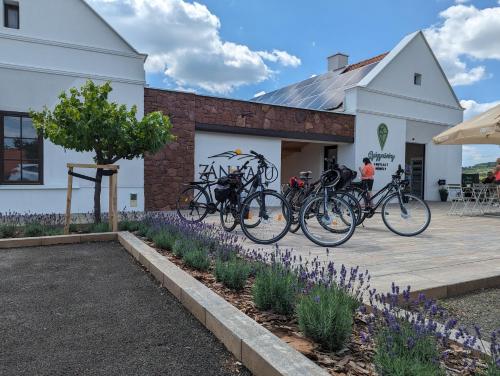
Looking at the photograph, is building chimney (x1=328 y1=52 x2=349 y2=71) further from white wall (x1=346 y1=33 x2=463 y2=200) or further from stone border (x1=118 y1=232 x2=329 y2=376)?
stone border (x1=118 y1=232 x2=329 y2=376)

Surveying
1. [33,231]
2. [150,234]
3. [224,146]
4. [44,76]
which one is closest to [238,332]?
[150,234]

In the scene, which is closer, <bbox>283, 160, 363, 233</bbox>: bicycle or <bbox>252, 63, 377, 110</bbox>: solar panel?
<bbox>283, 160, 363, 233</bbox>: bicycle

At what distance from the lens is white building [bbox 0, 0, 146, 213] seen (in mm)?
9414

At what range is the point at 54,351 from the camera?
2.33 metres

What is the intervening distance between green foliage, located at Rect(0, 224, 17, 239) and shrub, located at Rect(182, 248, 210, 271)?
11.5 feet

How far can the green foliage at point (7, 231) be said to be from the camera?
5.96 m

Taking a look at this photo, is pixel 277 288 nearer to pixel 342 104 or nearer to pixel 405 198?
pixel 405 198

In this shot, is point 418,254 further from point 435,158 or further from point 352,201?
point 435,158

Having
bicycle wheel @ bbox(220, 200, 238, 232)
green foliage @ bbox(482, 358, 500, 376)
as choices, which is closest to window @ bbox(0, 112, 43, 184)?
bicycle wheel @ bbox(220, 200, 238, 232)

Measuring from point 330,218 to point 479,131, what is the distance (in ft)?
19.2

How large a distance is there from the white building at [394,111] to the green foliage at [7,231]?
10556 mm

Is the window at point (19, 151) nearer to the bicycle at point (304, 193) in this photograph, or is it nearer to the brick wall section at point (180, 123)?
the brick wall section at point (180, 123)

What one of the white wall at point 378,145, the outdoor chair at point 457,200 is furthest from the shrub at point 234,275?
the white wall at point 378,145

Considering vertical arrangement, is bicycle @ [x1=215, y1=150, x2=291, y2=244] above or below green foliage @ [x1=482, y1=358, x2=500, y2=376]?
above
